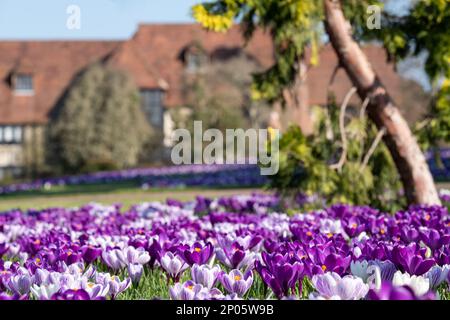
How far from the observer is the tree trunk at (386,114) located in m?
9.48

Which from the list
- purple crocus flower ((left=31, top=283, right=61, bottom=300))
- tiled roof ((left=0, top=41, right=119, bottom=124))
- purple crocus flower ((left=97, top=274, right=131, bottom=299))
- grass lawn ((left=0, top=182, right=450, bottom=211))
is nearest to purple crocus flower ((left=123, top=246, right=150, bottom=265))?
purple crocus flower ((left=97, top=274, right=131, bottom=299))

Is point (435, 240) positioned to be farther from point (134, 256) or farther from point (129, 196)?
point (129, 196)

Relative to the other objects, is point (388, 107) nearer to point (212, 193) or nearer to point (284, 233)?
point (284, 233)

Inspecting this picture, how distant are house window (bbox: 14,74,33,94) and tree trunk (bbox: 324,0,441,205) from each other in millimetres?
44600

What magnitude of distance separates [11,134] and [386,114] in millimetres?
45034

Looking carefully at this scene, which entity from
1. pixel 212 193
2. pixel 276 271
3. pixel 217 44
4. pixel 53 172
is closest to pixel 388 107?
pixel 276 271

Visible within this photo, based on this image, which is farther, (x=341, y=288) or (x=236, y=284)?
(x=236, y=284)

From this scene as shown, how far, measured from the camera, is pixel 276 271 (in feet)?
12.4

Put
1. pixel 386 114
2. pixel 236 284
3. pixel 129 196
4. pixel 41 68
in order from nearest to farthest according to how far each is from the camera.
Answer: pixel 236 284 → pixel 386 114 → pixel 129 196 → pixel 41 68

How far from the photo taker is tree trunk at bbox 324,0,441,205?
31.1ft

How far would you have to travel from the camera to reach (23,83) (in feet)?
173

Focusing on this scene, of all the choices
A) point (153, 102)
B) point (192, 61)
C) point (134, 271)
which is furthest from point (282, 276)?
point (192, 61)

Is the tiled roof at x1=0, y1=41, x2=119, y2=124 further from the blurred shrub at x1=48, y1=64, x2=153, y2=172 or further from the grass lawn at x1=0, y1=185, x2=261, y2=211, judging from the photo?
the grass lawn at x1=0, y1=185, x2=261, y2=211
